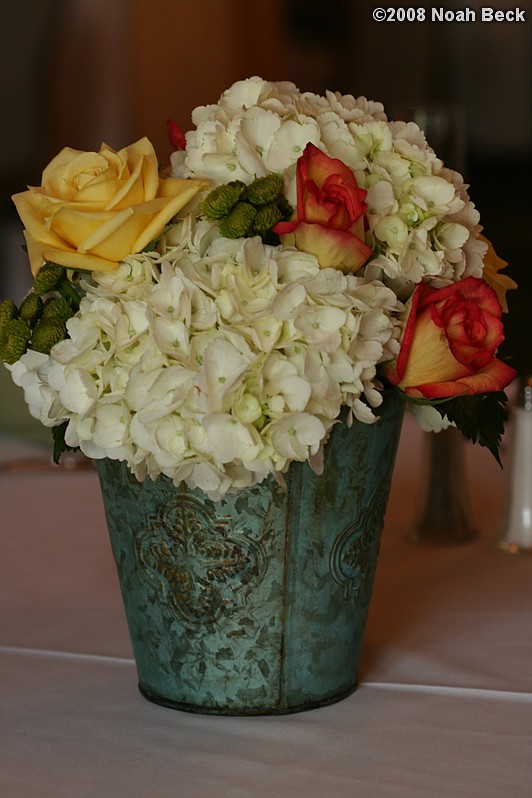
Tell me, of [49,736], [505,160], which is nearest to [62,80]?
[505,160]

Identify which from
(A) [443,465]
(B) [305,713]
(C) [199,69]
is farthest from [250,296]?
(C) [199,69]

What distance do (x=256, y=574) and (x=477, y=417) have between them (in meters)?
0.16

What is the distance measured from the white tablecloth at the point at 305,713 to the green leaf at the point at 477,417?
0.17m

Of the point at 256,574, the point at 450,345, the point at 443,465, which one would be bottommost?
the point at 443,465

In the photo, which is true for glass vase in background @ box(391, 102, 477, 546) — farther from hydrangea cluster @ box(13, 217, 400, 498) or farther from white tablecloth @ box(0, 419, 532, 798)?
hydrangea cluster @ box(13, 217, 400, 498)

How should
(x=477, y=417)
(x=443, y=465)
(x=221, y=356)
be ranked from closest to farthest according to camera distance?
1. (x=221, y=356)
2. (x=477, y=417)
3. (x=443, y=465)

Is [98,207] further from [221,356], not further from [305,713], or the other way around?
[305,713]

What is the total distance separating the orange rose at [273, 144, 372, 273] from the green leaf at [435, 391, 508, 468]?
114 mm

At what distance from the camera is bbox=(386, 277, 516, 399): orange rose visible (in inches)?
27.0

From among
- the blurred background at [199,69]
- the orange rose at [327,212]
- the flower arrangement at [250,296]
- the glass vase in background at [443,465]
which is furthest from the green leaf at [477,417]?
the blurred background at [199,69]

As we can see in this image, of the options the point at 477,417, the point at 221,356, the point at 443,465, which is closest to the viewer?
the point at 221,356

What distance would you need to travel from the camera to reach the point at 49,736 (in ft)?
2.36

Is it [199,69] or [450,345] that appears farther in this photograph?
[199,69]

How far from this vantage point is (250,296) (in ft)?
2.12
